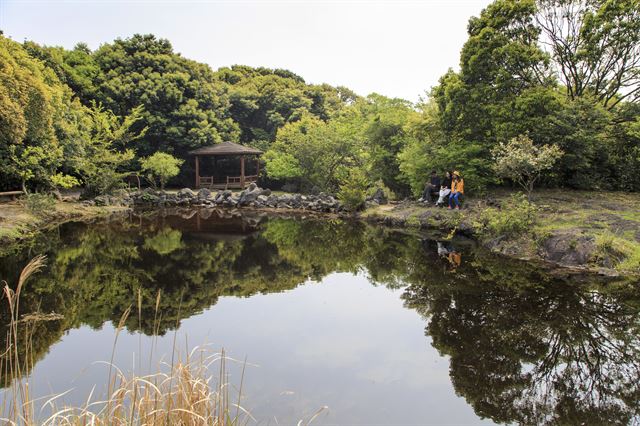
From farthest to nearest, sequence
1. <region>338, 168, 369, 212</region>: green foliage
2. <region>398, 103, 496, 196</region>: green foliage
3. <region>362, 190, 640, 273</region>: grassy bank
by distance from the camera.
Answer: <region>338, 168, 369, 212</region>: green foliage
<region>398, 103, 496, 196</region>: green foliage
<region>362, 190, 640, 273</region>: grassy bank

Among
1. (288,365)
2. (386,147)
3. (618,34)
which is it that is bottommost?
(288,365)

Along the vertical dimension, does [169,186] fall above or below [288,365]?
above

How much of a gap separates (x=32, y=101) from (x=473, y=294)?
1498 cm

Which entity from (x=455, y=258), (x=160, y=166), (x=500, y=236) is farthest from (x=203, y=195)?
(x=500, y=236)

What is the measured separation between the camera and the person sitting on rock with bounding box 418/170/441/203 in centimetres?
1593

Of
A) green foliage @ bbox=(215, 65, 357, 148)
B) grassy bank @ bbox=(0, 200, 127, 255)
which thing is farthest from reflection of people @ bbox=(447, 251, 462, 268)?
green foliage @ bbox=(215, 65, 357, 148)

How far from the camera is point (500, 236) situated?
11.5 metres

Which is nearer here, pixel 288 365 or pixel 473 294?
pixel 288 365

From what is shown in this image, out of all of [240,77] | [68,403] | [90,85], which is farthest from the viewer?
[240,77]

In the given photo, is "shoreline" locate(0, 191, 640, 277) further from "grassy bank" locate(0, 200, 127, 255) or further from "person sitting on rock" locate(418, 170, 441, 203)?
"person sitting on rock" locate(418, 170, 441, 203)

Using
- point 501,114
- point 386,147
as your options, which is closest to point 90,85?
point 386,147

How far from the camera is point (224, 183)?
27.4m

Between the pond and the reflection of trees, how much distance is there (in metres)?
0.02

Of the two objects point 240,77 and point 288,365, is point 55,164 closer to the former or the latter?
point 288,365
